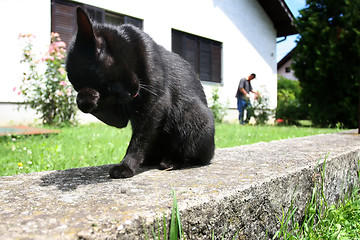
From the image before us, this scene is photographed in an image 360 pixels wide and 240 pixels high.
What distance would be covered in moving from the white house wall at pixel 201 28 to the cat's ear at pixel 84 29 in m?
5.09

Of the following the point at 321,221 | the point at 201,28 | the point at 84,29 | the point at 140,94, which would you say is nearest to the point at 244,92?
the point at 201,28

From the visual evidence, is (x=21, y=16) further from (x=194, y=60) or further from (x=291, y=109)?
(x=291, y=109)

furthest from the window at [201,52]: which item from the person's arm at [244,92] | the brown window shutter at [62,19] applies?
the brown window shutter at [62,19]

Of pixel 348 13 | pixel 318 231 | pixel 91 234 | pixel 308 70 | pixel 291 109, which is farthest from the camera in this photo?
pixel 291 109

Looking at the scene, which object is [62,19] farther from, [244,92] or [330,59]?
[330,59]

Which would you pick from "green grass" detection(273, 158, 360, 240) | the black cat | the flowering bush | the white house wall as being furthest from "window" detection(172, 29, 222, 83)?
"green grass" detection(273, 158, 360, 240)

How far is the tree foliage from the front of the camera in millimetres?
8047

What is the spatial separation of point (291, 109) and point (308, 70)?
198 cm

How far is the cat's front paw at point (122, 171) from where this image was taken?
1.43 metres

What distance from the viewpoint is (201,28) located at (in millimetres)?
9336

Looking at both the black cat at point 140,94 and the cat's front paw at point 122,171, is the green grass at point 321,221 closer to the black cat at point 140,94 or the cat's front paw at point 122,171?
the black cat at point 140,94


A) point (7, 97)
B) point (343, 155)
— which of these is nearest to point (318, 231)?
point (343, 155)

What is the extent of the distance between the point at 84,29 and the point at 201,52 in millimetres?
8475

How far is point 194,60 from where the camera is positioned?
9227 mm
